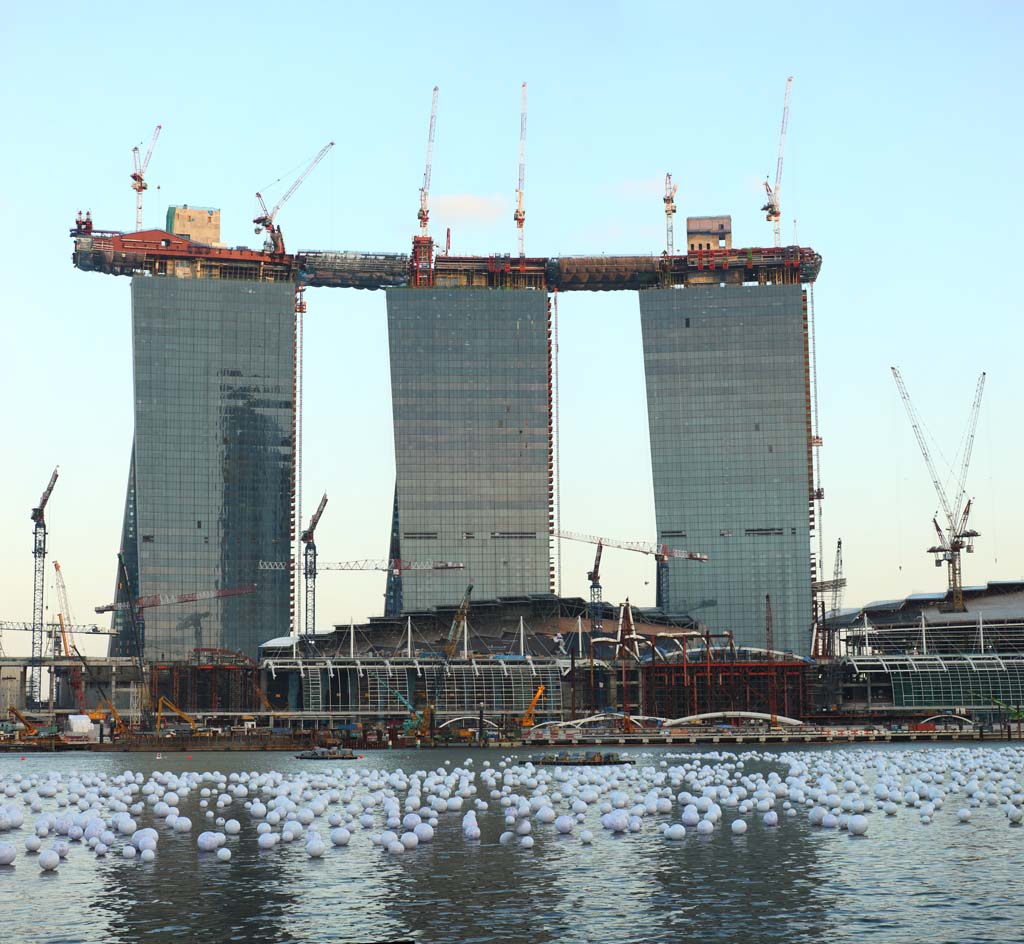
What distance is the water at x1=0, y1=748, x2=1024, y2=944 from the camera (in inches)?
2311

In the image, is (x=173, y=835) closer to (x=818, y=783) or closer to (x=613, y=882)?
(x=613, y=882)

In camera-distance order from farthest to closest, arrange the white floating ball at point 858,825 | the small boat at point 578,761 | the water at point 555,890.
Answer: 1. the small boat at point 578,761
2. the white floating ball at point 858,825
3. the water at point 555,890

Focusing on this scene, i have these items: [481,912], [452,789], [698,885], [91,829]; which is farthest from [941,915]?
[452,789]

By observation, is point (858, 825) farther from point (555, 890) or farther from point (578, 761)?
point (578, 761)

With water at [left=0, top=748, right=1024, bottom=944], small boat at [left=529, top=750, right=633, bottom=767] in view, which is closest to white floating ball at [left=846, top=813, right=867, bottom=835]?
water at [left=0, top=748, right=1024, bottom=944]

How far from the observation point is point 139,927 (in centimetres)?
6003

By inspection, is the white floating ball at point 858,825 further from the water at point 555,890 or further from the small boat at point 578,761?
the small boat at point 578,761

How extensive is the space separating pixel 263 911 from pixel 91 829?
23206mm

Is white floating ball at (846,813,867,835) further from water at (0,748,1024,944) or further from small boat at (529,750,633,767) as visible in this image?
small boat at (529,750,633,767)

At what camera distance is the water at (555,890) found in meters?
58.7

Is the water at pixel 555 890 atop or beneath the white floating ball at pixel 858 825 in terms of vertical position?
beneath

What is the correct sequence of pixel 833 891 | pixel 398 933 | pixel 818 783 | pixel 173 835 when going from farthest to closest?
pixel 818 783 < pixel 173 835 < pixel 833 891 < pixel 398 933

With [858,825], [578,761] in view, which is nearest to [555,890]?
[858,825]

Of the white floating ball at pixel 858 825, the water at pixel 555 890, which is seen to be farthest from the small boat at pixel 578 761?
the white floating ball at pixel 858 825
